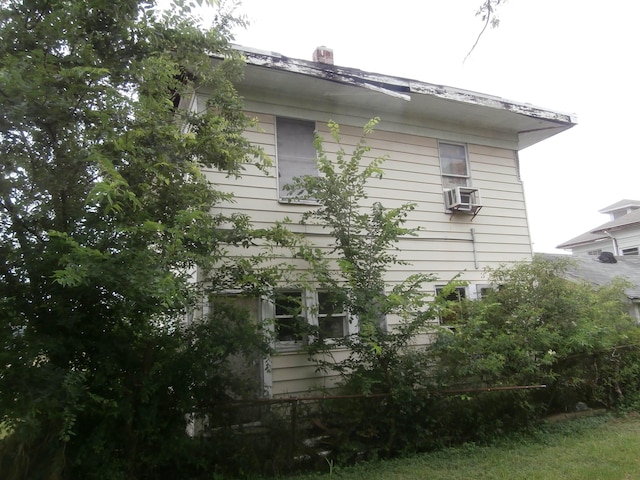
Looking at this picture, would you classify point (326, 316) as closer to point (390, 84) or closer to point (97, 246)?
point (97, 246)

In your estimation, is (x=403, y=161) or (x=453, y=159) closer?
(x=403, y=161)

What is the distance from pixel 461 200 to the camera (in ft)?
28.9

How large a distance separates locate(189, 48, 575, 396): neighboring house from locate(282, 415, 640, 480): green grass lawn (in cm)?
185

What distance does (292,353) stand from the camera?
6812 mm

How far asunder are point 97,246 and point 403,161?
242 inches

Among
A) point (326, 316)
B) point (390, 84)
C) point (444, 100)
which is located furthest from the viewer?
point (444, 100)

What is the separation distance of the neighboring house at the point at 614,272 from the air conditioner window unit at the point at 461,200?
154 inches

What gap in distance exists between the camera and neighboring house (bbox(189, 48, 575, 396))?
23.1 feet

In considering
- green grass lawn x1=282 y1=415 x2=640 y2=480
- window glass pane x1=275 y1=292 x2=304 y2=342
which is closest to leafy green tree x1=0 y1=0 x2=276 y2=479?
window glass pane x1=275 y1=292 x2=304 y2=342

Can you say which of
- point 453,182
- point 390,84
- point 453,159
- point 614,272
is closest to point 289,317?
point 390,84

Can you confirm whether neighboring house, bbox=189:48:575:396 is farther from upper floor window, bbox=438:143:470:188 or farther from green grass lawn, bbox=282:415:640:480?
green grass lawn, bbox=282:415:640:480

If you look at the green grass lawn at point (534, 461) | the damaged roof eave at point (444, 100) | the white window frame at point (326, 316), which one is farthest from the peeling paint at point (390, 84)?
the green grass lawn at point (534, 461)

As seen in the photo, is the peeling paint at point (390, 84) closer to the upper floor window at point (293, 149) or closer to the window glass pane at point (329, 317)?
the upper floor window at point (293, 149)

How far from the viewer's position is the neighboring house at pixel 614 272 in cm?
1148
